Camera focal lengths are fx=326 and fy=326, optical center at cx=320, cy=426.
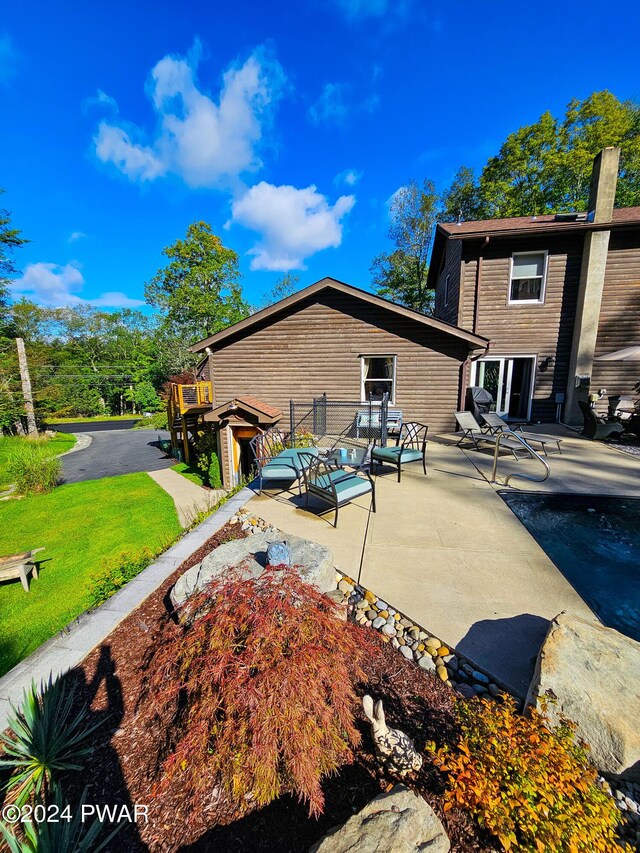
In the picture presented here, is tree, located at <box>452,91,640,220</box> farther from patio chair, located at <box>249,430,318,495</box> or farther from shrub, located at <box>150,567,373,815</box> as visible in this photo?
shrub, located at <box>150,567,373,815</box>

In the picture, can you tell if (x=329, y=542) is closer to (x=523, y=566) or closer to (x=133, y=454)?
(x=523, y=566)

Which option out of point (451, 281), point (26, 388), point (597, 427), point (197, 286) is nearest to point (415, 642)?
point (597, 427)

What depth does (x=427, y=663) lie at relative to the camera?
2.33 metres

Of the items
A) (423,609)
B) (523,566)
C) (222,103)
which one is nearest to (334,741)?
(423,609)

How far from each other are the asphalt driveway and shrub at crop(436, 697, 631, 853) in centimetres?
1589

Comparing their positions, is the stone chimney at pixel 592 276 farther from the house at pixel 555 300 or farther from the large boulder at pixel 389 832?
the large boulder at pixel 389 832

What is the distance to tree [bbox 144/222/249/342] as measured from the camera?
28.4 meters

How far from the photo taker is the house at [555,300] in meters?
10.4

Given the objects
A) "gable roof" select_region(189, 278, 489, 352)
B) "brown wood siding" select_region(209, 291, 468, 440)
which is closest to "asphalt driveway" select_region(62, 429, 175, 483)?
"brown wood siding" select_region(209, 291, 468, 440)

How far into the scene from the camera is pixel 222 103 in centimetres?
1299

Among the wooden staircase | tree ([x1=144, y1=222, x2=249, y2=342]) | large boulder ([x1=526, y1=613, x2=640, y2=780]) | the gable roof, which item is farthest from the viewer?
tree ([x1=144, y1=222, x2=249, y2=342])

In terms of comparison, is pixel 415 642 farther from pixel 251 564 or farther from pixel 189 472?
pixel 189 472

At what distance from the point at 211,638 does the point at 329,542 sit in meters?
2.43

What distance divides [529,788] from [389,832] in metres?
0.59
